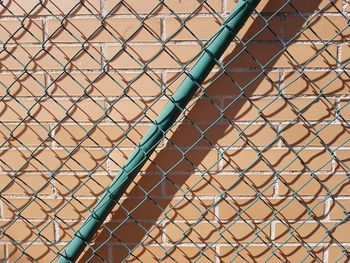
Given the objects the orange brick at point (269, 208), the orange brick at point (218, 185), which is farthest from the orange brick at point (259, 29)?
the orange brick at point (269, 208)

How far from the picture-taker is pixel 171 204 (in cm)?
206

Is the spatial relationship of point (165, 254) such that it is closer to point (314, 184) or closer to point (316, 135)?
point (314, 184)

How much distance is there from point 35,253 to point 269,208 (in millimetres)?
1111

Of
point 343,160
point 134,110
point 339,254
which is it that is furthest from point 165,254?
point 343,160

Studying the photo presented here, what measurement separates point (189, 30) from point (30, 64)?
27.9 inches

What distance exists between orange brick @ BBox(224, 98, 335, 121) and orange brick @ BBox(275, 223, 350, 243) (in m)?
0.50

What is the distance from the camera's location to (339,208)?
6.75ft

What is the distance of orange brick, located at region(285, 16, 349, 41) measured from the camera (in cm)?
191

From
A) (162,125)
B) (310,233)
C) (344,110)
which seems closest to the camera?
(162,125)

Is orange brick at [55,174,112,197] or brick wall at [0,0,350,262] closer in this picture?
brick wall at [0,0,350,262]

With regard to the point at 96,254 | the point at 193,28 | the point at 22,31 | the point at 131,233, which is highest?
the point at 193,28

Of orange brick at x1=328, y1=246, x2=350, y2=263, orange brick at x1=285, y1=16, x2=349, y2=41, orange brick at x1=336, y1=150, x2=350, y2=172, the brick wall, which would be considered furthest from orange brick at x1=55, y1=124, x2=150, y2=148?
orange brick at x1=328, y1=246, x2=350, y2=263

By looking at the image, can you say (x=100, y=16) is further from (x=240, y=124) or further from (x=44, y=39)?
(x=240, y=124)

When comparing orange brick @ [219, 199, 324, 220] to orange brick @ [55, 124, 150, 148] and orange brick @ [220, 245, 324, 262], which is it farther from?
orange brick @ [55, 124, 150, 148]
